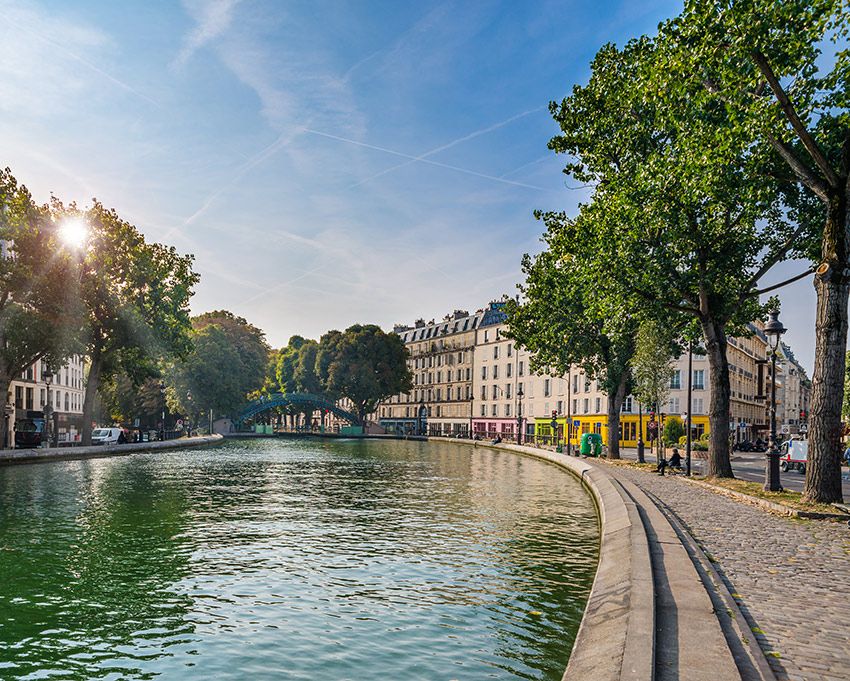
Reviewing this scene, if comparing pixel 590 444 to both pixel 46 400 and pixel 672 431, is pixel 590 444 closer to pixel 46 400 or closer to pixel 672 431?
pixel 672 431

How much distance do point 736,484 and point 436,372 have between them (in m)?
97.1

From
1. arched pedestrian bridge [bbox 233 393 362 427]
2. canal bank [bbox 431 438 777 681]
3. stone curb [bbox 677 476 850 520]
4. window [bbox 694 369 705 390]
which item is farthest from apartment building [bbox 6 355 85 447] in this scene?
window [bbox 694 369 705 390]

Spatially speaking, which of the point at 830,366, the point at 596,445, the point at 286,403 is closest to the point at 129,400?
the point at 286,403

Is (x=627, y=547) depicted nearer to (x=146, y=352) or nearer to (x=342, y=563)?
(x=342, y=563)

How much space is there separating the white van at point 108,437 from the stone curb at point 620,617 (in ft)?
174

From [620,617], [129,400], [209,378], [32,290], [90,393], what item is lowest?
[620,617]

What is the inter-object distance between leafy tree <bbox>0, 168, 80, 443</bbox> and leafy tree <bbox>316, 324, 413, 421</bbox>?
57.9m

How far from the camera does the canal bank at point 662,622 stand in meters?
6.31

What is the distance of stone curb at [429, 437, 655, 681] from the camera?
6441 mm

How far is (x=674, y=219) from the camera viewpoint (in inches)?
965

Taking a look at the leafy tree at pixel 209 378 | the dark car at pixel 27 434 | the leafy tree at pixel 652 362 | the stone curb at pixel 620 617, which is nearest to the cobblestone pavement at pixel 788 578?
the stone curb at pixel 620 617

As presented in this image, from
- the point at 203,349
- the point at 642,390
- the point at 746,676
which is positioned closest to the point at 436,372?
the point at 203,349

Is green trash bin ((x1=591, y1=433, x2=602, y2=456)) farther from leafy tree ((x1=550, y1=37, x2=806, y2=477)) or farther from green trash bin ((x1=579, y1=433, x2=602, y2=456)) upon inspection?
leafy tree ((x1=550, y1=37, x2=806, y2=477))

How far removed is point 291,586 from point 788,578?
755 cm
